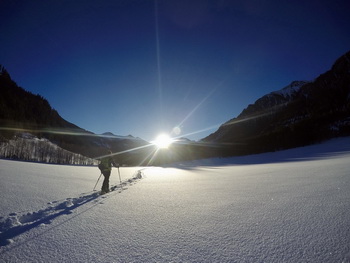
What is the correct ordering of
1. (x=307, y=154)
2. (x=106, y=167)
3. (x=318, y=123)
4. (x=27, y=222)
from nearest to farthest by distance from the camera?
(x=27, y=222), (x=106, y=167), (x=307, y=154), (x=318, y=123)

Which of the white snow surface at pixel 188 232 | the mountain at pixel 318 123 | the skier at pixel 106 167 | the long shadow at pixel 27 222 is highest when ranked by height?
the mountain at pixel 318 123

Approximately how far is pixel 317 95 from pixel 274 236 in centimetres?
16793

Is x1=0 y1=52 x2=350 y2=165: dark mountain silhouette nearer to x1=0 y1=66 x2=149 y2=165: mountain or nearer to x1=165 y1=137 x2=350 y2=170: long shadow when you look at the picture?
x1=0 y1=66 x2=149 y2=165: mountain

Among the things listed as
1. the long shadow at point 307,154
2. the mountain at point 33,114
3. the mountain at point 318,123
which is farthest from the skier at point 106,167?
the mountain at point 33,114

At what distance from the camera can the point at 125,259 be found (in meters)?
1.92

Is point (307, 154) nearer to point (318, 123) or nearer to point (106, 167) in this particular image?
point (318, 123)

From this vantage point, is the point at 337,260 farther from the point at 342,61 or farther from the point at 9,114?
the point at 342,61

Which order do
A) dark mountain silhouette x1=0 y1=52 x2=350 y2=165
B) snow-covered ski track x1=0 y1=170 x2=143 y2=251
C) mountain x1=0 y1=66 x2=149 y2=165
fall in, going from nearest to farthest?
snow-covered ski track x1=0 y1=170 x2=143 y2=251, dark mountain silhouette x1=0 y1=52 x2=350 y2=165, mountain x1=0 y1=66 x2=149 y2=165

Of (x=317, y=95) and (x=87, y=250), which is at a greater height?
(x=317, y=95)

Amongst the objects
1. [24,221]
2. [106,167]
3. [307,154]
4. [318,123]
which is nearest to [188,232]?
[24,221]

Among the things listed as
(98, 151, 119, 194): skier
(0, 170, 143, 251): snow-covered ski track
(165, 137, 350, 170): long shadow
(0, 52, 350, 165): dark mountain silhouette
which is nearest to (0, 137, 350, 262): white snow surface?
(0, 170, 143, 251): snow-covered ski track

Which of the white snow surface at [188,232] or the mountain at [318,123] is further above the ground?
the mountain at [318,123]

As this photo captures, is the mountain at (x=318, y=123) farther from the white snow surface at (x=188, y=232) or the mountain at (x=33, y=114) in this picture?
the mountain at (x=33, y=114)

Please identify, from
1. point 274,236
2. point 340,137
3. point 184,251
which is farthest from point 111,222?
point 340,137
